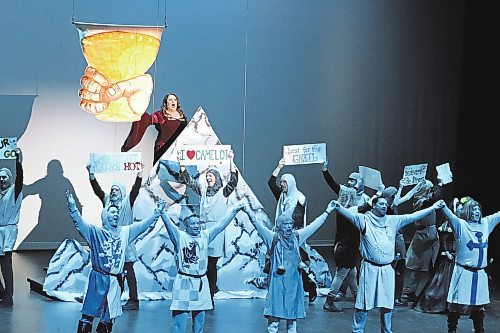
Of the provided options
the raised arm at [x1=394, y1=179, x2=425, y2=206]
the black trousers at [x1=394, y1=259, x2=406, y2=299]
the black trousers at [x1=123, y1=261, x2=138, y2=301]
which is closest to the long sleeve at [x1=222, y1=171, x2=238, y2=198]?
the black trousers at [x1=123, y1=261, x2=138, y2=301]

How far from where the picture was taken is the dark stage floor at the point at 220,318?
27.0 ft

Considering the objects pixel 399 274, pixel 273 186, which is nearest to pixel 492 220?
pixel 399 274

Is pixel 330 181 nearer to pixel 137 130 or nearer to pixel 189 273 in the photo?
pixel 137 130

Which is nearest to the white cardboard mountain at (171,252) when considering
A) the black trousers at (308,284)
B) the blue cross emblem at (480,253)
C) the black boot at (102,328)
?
the black trousers at (308,284)

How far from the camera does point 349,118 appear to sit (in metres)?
13.3

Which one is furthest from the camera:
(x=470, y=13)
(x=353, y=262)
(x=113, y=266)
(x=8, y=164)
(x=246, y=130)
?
(x=470, y=13)

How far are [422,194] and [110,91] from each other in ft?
10.6

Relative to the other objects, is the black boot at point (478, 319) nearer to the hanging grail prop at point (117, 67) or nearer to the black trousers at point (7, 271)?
the hanging grail prop at point (117, 67)

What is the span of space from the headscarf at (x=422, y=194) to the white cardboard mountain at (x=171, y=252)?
115cm

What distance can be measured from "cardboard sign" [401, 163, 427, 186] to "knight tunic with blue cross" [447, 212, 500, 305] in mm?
1264

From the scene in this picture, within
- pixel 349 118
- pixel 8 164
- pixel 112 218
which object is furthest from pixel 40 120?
pixel 112 218

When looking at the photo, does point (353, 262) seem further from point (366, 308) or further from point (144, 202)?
point (144, 202)

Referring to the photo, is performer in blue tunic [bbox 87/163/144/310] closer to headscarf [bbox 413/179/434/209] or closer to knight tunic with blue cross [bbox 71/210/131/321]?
knight tunic with blue cross [bbox 71/210/131/321]

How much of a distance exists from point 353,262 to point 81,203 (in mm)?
4257
